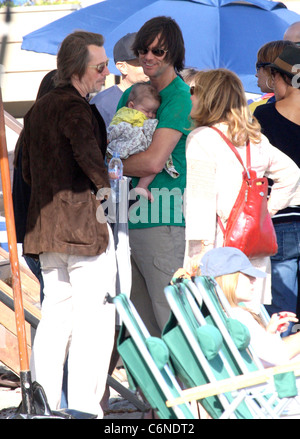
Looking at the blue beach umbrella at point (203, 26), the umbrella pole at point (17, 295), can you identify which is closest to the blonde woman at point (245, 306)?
the umbrella pole at point (17, 295)

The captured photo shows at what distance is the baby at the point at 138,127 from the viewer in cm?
408

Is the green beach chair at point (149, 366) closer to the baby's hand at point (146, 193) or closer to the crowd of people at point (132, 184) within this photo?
the crowd of people at point (132, 184)

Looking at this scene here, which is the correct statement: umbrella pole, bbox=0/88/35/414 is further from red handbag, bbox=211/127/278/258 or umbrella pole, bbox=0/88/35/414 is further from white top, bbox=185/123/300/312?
red handbag, bbox=211/127/278/258

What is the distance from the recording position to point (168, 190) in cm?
416

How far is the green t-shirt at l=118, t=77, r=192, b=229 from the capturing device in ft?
13.5

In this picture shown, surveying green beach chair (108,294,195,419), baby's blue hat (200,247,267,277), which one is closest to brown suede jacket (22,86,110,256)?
baby's blue hat (200,247,267,277)

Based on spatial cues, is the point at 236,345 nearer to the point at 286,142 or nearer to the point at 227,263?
the point at 227,263

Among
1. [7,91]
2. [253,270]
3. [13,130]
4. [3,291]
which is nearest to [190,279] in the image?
[253,270]

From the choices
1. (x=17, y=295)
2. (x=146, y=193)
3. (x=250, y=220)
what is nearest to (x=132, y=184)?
(x=146, y=193)

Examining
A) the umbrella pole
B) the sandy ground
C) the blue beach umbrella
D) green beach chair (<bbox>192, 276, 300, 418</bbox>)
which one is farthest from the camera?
the blue beach umbrella

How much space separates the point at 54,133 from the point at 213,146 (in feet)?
2.44

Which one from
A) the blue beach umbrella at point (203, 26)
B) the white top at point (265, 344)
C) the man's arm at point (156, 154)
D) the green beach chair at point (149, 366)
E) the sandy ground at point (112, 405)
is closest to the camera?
the green beach chair at point (149, 366)

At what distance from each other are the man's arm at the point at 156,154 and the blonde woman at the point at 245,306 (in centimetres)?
72

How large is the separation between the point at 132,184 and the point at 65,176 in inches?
23.0
